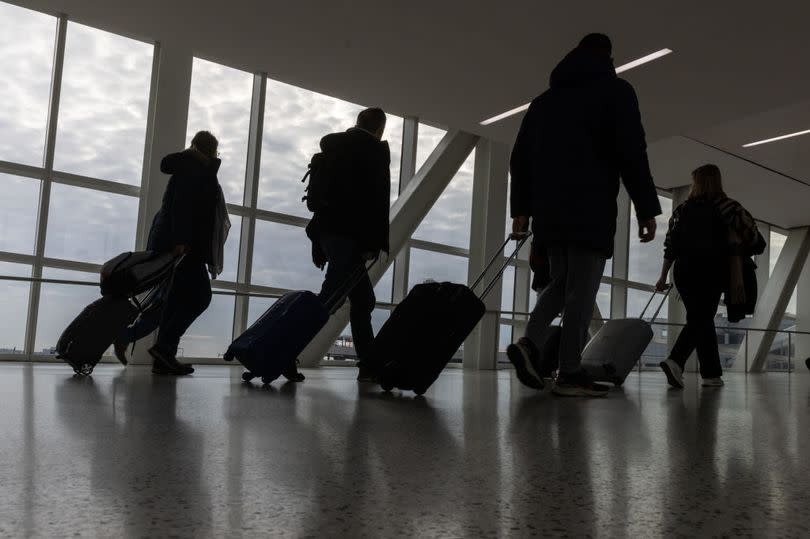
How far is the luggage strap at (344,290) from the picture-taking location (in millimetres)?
4495

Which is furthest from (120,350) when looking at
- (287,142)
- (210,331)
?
(287,142)

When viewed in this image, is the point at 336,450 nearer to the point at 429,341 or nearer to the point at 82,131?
the point at 429,341

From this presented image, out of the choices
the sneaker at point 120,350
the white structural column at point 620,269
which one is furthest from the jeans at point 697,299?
the white structural column at point 620,269

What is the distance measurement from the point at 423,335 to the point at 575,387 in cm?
92

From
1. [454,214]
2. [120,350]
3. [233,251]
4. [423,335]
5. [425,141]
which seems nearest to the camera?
[423,335]

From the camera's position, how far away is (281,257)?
38.4ft

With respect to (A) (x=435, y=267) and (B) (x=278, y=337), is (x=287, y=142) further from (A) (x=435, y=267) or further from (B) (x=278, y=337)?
(B) (x=278, y=337)

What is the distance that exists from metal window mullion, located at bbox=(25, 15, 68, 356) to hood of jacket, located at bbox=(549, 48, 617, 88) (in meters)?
7.60

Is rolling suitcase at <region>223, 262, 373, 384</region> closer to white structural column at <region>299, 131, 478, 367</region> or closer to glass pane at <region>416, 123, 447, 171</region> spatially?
white structural column at <region>299, 131, 478, 367</region>

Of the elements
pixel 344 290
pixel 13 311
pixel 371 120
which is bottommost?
Result: pixel 13 311

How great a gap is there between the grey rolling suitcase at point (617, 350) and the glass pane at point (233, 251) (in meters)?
6.70

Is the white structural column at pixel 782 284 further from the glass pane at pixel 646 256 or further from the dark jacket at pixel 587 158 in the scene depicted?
the dark jacket at pixel 587 158

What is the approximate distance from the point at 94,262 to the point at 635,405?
27.6 feet

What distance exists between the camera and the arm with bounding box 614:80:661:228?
12.2 feet
